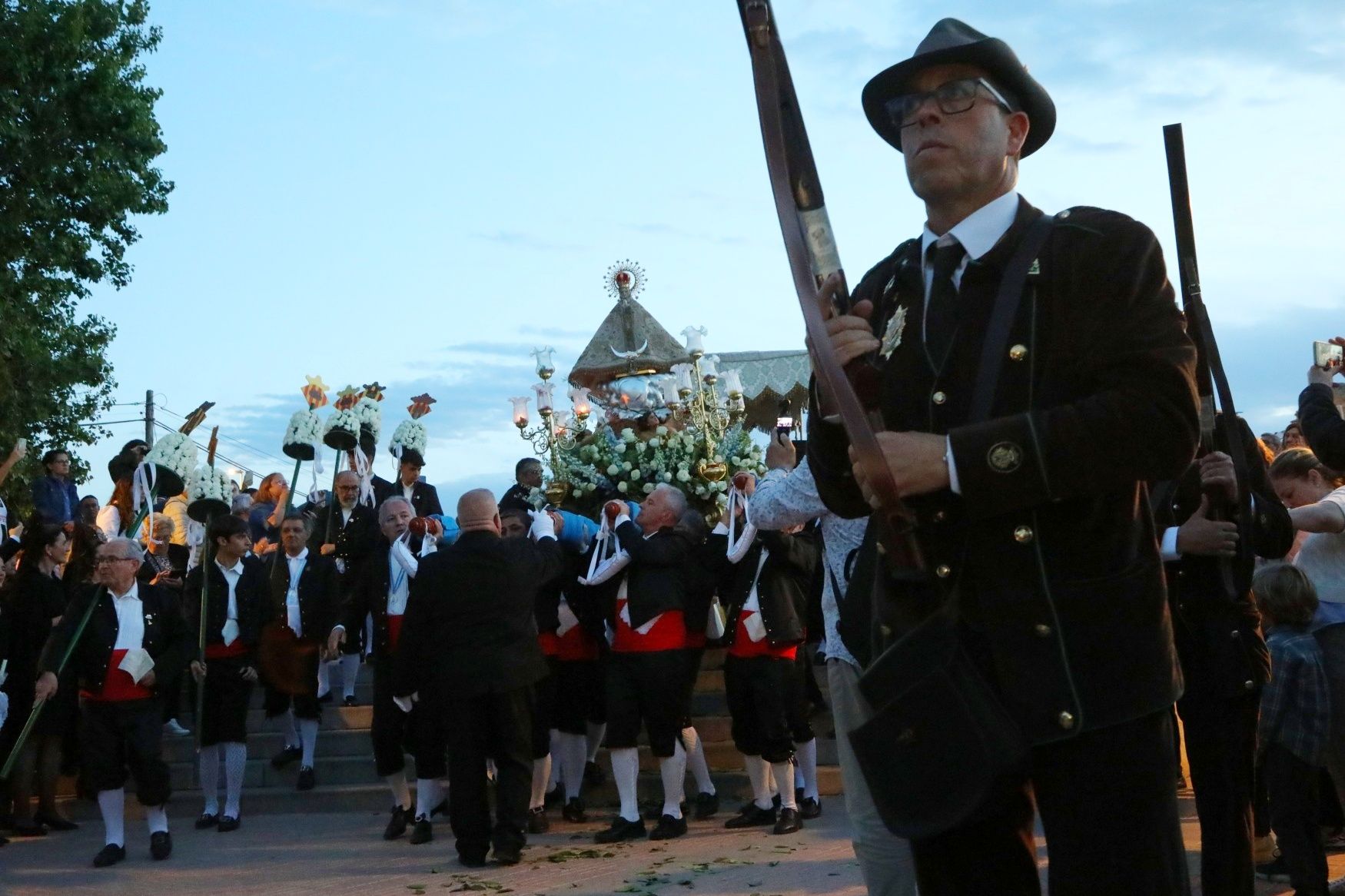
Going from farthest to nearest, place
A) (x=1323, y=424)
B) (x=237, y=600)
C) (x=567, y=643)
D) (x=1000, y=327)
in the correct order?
(x=237, y=600)
(x=567, y=643)
(x=1323, y=424)
(x=1000, y=327)

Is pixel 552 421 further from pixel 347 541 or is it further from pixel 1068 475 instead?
pixel 1068 475

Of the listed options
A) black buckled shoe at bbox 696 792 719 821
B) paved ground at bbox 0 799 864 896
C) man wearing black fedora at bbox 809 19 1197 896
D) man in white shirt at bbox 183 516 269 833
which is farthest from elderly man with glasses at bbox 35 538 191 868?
man wearing black fedora at bbox 809 19 1197 896

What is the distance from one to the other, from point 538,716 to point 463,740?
140 cm

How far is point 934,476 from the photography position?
103 inches

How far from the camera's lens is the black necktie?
2818mm

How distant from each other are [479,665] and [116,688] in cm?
250

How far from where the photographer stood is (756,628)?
10.3 metres

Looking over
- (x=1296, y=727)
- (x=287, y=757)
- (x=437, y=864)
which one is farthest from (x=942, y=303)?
(x=287, y=757)

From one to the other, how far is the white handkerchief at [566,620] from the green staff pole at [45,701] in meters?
3.07

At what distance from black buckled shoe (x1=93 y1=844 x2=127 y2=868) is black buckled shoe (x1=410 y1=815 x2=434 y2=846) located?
1823mm

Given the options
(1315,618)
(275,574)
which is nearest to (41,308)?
(275,574)

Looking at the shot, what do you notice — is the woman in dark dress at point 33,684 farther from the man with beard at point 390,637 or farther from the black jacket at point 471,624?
the black jacket at point 471,624

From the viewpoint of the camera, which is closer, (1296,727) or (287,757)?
(1296,727)

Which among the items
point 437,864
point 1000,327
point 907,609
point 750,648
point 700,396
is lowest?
point 437,864
